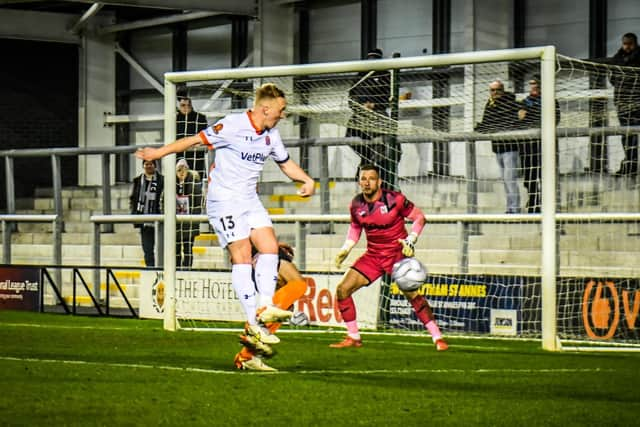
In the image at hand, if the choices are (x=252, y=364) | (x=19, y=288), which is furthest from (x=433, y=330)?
(x=19, y=288)

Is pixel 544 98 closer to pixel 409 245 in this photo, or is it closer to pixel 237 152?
pixel 409 245

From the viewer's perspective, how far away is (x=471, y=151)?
14.4 meters

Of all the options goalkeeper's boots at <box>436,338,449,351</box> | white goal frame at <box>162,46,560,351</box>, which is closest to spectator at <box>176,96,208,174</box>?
white goal frame at <box>162,46,560,351</box>

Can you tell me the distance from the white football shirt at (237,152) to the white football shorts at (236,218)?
64 mm

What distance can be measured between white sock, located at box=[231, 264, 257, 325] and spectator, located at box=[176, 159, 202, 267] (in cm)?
532

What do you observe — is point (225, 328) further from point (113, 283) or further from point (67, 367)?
point (67, 367)

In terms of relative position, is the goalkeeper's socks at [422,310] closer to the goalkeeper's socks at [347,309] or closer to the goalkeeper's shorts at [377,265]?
the goalkeeper's shorts at [377,265]

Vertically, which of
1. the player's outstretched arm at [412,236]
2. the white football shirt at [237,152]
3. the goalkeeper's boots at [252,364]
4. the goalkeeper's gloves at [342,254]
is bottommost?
→ the goalkeeper's boots at [252,364]

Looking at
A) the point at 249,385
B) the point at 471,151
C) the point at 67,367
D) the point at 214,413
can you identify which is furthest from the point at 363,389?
the point at 471,151

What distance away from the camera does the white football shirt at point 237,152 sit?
9.47m

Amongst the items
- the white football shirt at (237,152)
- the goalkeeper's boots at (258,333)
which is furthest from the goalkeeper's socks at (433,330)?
the goalkeeper's boots at (258,333)

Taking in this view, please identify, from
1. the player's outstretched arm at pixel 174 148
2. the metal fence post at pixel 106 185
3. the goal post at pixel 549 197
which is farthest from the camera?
the metal fence post at pixel 106 185

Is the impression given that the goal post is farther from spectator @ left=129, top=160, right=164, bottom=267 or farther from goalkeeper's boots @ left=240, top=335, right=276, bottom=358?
spectator @ left=129, top=160, right=164, bottom=267

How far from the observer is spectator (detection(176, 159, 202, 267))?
1484cm
